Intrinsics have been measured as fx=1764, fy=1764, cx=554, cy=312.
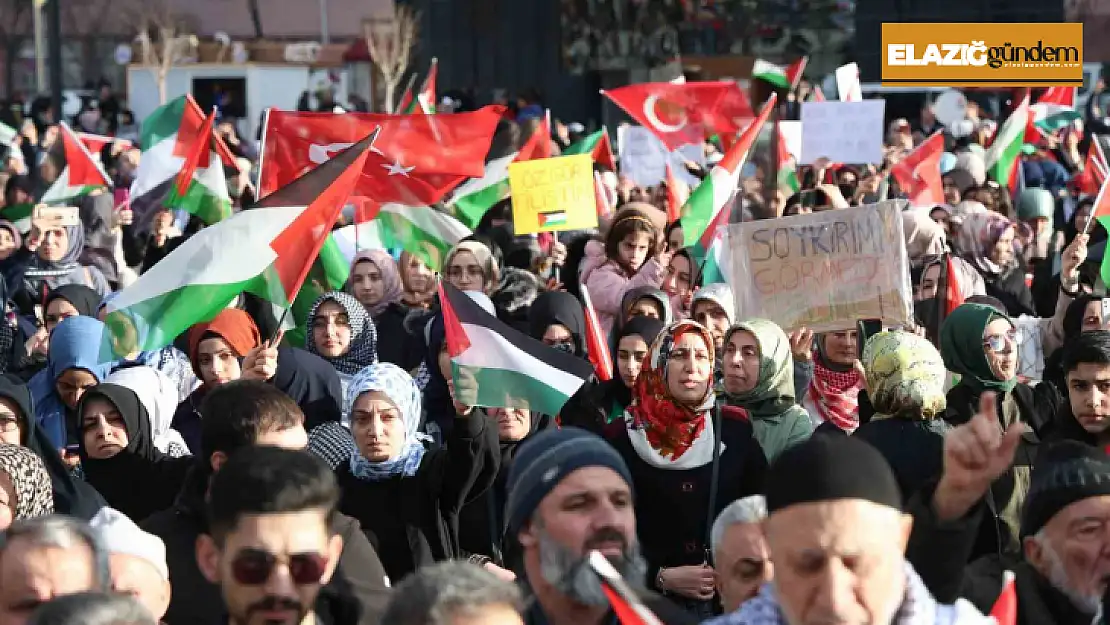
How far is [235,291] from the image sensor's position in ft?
18.6

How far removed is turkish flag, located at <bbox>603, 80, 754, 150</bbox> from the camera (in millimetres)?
12344

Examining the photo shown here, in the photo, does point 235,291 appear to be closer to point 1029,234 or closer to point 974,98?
point 1029,234

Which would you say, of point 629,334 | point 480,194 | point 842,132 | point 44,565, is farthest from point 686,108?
point 44,565

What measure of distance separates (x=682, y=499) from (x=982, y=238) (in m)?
5.04

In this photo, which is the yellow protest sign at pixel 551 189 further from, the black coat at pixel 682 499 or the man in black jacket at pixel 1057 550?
the man in black jacket at pixel 1057 550

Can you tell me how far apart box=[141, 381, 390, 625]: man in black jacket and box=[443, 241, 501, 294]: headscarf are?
3657 mm

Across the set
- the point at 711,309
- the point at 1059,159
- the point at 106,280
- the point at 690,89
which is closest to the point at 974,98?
the point at 1059,159

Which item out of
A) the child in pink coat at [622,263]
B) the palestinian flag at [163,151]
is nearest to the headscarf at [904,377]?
the child in pink coat at [622,263]

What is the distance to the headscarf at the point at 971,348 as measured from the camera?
5.50 metres

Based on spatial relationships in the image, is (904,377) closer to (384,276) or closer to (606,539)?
(606,539)

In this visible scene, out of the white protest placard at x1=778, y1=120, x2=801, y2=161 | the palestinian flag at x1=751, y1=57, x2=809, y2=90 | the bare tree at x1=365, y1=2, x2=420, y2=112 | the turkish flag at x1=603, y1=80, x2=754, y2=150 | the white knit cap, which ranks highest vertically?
the bare tree at x1=365, y1=2, x2=420, y2=112

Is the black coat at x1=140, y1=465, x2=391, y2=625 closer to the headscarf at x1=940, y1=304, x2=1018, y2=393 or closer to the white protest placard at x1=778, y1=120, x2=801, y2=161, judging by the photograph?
the headscarf at x1=940, y1=304, x2=1018, y2=393

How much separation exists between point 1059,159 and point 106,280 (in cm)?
933

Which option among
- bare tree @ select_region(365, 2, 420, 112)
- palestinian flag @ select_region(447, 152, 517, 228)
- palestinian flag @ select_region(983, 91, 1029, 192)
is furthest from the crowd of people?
bare tree @ select_region(365, 2, 420, 112)
